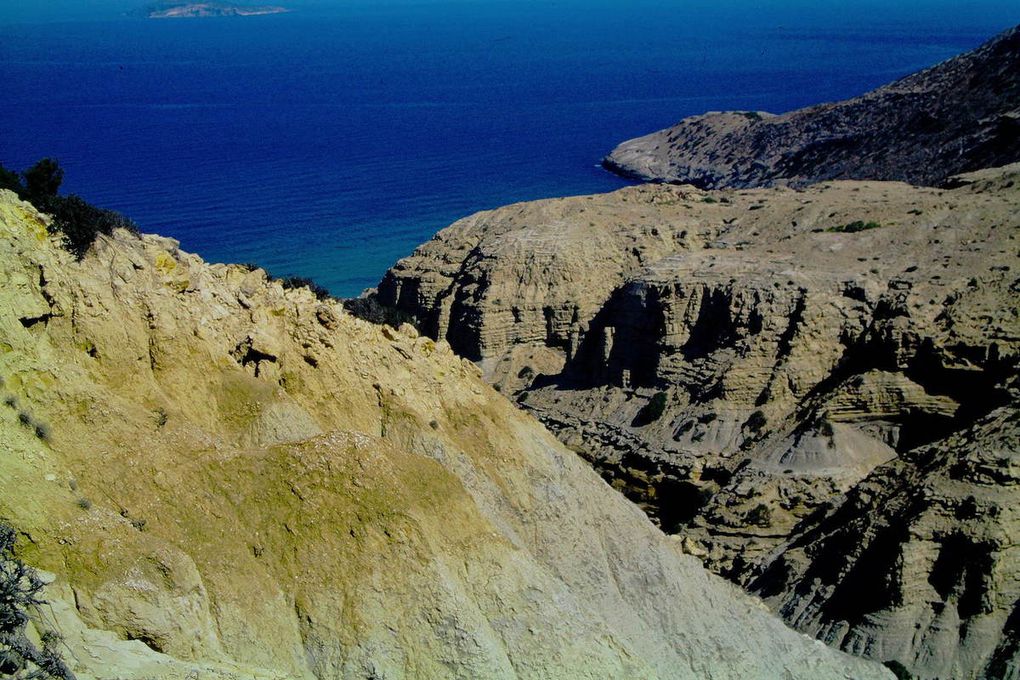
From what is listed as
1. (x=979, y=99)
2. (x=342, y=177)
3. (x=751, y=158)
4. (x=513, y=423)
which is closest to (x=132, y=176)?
A: (x=342, y=177)

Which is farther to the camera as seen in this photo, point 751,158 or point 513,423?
point 751,158

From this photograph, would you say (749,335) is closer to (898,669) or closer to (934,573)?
(934,573)

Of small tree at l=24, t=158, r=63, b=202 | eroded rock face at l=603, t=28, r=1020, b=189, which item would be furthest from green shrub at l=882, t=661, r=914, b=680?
eroded rock face at l=603, t=28, r=1020, b=189

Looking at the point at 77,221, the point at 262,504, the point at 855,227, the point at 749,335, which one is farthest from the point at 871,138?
the point at 262,504

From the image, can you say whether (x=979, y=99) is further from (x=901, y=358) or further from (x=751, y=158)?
(x=901, y=358)

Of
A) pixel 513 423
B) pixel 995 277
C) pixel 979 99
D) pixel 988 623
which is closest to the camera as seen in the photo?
pixel 513 423

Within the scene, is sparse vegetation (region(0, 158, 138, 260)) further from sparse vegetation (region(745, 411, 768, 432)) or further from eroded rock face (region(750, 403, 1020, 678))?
sparse vegetation (region(745, 411, 768, 432))

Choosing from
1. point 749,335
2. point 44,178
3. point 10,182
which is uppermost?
point 10,182
